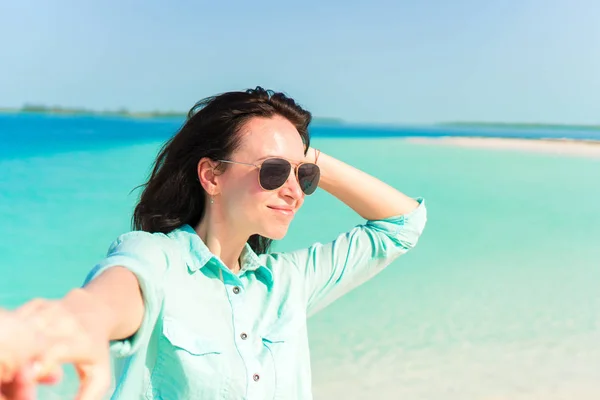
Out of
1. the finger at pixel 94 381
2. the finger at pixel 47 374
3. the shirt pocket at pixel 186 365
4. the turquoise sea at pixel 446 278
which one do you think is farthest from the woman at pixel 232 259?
the turquoise sea at pixel 446 278

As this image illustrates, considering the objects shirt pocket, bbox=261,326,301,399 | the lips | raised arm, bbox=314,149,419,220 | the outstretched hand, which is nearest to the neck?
the lips

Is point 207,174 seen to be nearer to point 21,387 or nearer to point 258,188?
point 258,188

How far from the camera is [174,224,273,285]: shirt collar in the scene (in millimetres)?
1899

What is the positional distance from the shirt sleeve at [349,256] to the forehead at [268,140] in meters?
0.35

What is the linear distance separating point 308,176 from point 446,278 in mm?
5161

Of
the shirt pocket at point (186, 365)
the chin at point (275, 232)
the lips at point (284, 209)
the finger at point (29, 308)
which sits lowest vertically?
the shirt pocket at point (186, 365)

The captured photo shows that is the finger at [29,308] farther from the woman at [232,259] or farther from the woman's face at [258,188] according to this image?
the woman's face at [258,188]

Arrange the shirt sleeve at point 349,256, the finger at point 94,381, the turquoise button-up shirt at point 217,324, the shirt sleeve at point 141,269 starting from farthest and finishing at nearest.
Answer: the shirt sleeve at point 349,256, the turquoise button-up shirt at point 217,324, the shirt sleeve at point 141,269, the finger at point 94,381

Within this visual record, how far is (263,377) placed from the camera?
1873 millimetres

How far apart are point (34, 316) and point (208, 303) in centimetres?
99

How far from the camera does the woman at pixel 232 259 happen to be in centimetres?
178

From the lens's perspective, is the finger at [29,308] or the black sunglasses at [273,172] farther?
the black sunglasses at [273,172]

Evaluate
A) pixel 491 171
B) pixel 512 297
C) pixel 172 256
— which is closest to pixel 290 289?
pixel 172 256

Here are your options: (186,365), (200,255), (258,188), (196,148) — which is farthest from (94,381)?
(196,148)
